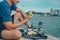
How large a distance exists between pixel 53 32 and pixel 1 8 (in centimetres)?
85

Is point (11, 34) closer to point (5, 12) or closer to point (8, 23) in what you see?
point (8, 23)

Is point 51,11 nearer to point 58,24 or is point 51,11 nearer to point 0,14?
point 58,24

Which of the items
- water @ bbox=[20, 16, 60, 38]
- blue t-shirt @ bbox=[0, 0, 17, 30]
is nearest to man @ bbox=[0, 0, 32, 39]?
blue t-shirt @ bbox=[0, 0, 17, 30]

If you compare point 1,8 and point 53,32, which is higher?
point 1,8

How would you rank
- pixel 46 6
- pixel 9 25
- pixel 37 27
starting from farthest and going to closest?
pixel 46 6 → pixel 37 27 → pixel 9 25

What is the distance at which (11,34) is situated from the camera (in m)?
1.67

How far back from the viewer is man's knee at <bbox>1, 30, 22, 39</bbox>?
5.42ft

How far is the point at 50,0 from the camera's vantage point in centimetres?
222

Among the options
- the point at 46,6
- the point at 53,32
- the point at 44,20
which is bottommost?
the point at 53,32

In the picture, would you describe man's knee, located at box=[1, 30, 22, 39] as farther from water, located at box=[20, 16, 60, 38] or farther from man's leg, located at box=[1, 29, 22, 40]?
water, located at box=[20, 16, 60, 38]

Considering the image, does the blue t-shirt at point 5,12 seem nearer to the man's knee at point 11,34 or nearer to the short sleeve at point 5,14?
the short sleeve at point 5,14

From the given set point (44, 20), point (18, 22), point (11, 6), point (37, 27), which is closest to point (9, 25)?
point (18, 22)

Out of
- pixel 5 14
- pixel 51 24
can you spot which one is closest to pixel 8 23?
pixel 5 14

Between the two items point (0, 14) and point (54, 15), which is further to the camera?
point (54, 15)
